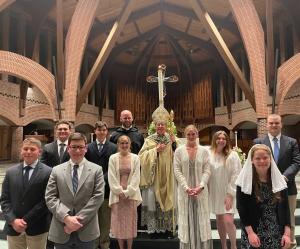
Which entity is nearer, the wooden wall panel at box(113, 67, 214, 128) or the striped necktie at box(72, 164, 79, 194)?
the striped necktie at box(72, 164, 79, 194)

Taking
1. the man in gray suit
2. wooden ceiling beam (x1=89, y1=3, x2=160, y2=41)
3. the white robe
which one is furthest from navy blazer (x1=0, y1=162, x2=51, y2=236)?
wooden ceiling beam (x1=89, y1=3, x2=160, y2=41)

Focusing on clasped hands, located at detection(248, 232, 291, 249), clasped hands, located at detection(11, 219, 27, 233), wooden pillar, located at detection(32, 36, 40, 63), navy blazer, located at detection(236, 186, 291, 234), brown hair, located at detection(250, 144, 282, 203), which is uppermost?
wooden pillar, located at detection(32, 36, 40, 63)

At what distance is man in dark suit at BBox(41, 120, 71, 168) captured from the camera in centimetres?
316

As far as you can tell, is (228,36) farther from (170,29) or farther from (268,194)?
(268,194)

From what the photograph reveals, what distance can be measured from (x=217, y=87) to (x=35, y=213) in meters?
15.8

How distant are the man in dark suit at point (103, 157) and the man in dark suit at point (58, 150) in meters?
0.29

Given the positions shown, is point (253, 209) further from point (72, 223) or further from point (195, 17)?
point (195, 17)

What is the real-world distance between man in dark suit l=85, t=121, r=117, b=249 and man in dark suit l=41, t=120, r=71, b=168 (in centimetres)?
29

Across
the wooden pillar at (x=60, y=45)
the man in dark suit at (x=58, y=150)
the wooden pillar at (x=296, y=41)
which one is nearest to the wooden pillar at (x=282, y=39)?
the wooden pillar at (x=296, y=41)

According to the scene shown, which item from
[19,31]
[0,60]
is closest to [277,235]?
[0,60]

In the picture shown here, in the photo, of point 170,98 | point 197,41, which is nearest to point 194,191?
point 197,41

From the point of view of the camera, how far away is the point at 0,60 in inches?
340

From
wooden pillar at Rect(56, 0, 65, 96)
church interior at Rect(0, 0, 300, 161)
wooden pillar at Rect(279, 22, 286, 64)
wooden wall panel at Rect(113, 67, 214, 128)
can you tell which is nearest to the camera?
wooden pillar at Rect(56, 0, 65, 96)

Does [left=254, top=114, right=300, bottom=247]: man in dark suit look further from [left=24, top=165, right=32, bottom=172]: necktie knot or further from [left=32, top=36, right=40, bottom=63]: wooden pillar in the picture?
[left=32, top=36, right=40, bottom=63]: wooden pillar
